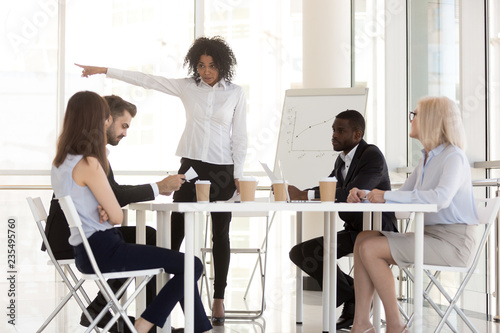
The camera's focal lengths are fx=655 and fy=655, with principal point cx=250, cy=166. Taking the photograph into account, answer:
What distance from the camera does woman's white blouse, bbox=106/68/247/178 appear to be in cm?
399

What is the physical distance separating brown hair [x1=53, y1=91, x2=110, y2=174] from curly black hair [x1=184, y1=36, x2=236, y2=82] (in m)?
1.32

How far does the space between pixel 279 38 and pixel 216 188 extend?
12.7 ft

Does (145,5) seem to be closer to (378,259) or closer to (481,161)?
(481,161)

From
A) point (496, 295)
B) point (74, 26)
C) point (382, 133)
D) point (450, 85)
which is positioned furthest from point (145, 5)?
point (496, 295)

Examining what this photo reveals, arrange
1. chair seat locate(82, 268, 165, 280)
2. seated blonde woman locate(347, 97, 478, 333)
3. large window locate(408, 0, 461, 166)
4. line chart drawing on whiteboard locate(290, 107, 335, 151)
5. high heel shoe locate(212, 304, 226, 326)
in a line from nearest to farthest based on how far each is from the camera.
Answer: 1. chair seat locate(82, 268, 165, 280)
2. seated blonde woman locate(347, 97, 478, 333)
3. high heel shoe locate(212, 304, 226, 326)
4. large window locate(408, 0, 461, 166)
5. line chart drawing on whiteboard locate(290, 107, 335, 151)

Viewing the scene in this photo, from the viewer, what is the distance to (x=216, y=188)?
153 inches

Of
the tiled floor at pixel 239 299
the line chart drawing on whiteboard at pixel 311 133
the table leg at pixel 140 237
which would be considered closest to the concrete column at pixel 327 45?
the line chart drawing on whiteboard at pixel 311 133

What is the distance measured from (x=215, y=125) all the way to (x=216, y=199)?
1.52 feet

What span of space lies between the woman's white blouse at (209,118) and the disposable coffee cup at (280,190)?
116 centimetres

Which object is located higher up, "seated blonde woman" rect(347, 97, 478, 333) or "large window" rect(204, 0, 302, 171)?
"large window" rect(204, 0, 302, 171)

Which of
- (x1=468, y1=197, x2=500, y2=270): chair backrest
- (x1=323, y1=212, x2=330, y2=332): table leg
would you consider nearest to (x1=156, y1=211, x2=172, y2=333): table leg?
(x1=323, y1=212, x2=330, y2=332): table leg

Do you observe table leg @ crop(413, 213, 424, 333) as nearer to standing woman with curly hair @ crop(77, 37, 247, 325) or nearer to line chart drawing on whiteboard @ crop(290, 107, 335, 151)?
standing woman with curly hair @ crop(77, 37, 247, 325)

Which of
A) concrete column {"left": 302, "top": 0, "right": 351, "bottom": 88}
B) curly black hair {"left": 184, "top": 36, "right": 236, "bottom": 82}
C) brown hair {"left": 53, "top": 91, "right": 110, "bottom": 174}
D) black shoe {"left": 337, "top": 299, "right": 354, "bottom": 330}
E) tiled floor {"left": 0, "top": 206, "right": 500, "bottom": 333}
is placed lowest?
tiled floor {"left": 0, "top": 206, "right": 500, "bottom": 333}

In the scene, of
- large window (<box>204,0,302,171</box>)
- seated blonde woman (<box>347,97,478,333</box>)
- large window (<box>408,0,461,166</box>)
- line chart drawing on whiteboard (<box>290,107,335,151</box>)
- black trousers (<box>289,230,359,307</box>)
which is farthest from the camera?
large window (<box>204,0,302,171</box>)
